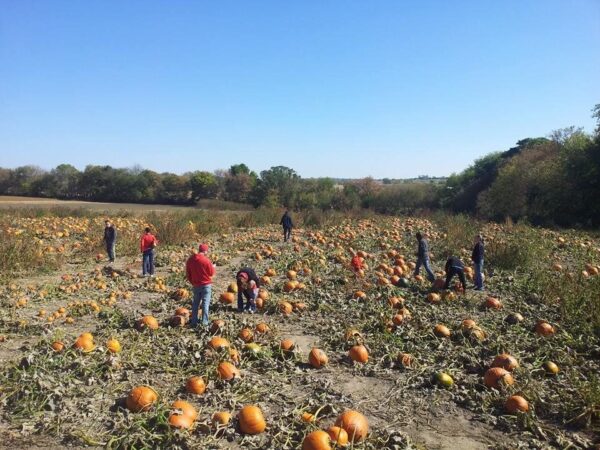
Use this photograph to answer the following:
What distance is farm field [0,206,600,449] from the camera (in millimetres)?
4250

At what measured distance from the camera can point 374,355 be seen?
246 inches

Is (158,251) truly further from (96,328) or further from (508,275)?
(508,275)

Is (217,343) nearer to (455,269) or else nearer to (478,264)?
(455,269)

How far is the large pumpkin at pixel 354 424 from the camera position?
13.4ft

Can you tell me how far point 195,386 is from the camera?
498 centimetres

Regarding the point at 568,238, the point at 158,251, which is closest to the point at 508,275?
the point at 568,238

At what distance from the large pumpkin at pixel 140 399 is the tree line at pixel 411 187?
2373 cm

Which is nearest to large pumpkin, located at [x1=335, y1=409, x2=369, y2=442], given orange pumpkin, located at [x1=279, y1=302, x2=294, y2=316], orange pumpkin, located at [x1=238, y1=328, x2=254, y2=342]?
orange pumpkin, located at [x1=238, y1=328, x2=254, y2=342]

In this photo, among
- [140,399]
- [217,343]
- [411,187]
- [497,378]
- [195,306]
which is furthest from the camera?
[411,187]

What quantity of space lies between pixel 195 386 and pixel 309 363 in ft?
5.62

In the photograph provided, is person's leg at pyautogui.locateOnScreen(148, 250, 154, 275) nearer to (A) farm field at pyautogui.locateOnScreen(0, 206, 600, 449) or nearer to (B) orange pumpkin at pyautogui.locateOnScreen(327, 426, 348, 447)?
(A) farm field at pyautogui.locateOnScreen(0, 206, 600, 449)

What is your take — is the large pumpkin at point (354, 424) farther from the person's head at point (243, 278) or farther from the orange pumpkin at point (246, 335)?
the person's head at point (243, 278)

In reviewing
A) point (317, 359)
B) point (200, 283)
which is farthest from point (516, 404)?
point (200, 283)

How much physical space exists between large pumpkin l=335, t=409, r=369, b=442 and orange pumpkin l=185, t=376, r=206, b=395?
68.4 inches
